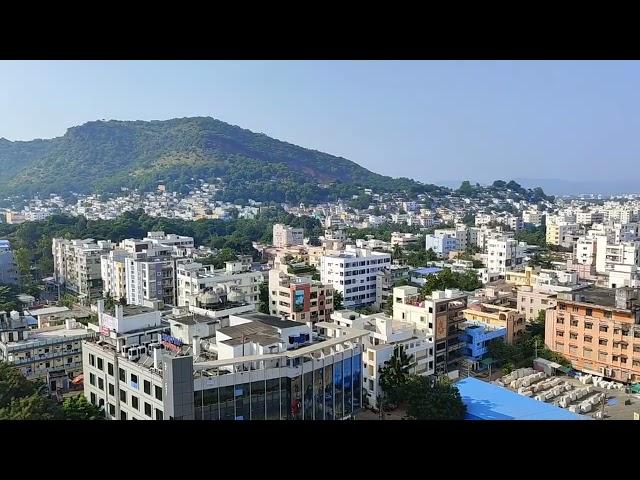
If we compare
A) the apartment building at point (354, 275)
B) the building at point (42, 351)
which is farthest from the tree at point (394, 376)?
the apartment building at point (354, 275)

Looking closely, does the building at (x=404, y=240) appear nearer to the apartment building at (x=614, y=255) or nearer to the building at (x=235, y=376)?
the apartment building at (x=614, y=255)

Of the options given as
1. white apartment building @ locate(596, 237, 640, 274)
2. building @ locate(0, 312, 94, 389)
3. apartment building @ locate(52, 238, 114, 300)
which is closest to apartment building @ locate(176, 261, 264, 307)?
building @ locate(0, 312, 94, 389)

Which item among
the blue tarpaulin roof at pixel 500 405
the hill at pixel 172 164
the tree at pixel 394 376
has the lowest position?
the blue tarpaulin roof at pixel 500 405

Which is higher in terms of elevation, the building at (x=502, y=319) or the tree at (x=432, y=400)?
the building at (x=502, y=319)

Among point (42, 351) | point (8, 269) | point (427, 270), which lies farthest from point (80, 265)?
point (427, 270)

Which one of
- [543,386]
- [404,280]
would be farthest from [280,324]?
[404,280]

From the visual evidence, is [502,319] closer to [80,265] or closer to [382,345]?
[382,345]
